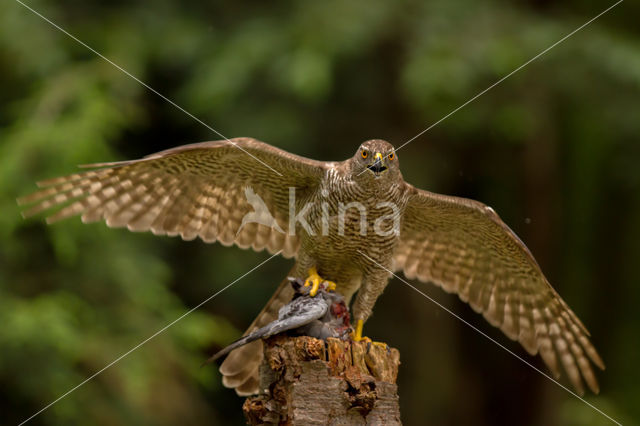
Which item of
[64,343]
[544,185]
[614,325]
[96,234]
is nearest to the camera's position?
[64,343]

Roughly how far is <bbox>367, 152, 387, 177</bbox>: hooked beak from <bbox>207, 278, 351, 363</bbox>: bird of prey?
0.69 meters

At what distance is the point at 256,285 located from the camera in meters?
7.59

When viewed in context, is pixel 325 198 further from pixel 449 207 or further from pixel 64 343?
pixel 64 343

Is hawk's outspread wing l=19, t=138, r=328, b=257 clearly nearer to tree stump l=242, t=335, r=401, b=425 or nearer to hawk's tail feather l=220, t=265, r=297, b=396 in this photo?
hawk's tail feather l=220, t=265, r=297, b=396

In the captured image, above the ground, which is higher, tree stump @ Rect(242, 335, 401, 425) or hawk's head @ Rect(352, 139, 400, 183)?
hawk's head @ Rect(352, 139, 400, 183)

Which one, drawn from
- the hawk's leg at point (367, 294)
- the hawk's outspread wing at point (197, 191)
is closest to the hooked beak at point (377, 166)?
the hawk's outspread wing at point (197, 191)

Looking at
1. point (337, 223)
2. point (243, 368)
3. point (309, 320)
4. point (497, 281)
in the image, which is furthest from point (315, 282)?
point (497, 281)

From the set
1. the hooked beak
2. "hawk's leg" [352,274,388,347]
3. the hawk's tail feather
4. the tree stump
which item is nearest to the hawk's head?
the hooked beak

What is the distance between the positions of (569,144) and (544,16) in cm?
186

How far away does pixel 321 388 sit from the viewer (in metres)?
3.34

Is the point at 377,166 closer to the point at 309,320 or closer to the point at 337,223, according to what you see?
the point at 337,223

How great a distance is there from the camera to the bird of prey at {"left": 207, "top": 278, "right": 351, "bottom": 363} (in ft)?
11.7

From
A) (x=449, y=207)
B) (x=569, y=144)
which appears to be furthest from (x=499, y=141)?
(x=449, y=207)

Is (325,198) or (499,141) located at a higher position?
(499,141)
